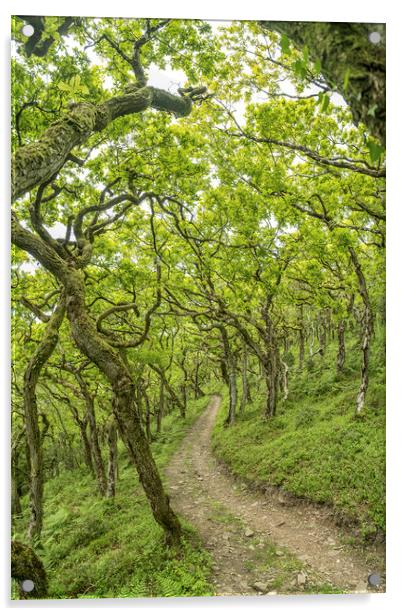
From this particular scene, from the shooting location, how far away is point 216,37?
4371 mm

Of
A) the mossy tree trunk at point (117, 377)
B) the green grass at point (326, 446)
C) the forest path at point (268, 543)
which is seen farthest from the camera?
the green grass at point (326, 446)

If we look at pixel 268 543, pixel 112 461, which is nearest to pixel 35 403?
pixel 268 543

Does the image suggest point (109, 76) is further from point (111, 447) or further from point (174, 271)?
point (111, 447)

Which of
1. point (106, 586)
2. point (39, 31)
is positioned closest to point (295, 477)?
point (106, 586)

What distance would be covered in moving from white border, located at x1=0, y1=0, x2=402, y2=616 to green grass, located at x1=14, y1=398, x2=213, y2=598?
0.41 feet

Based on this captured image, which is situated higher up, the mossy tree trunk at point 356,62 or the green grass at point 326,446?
the mossy tree trunk at point 356,62

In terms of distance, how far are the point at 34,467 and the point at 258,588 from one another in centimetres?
287

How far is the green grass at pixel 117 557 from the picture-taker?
4039 millimetres

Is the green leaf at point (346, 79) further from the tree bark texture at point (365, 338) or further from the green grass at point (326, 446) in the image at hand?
the tree bark texture at point (365, 338)

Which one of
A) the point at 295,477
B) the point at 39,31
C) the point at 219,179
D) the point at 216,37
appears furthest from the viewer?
the point at 295,477

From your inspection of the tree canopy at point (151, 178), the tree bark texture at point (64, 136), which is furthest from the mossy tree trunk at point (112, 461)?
the tree bark texture at point (64, 136)
